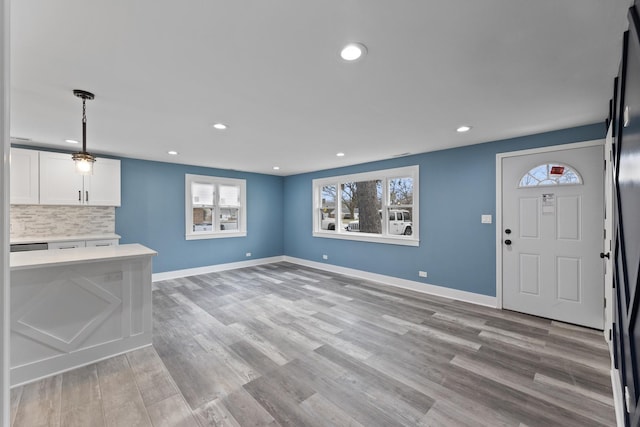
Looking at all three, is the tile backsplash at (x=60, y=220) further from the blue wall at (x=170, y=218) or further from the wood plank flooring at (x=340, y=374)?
the wood plank flooring at (x=340, y=374)

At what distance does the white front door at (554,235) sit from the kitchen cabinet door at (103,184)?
20.8 feet

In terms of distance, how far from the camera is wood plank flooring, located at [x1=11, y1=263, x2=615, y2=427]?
6.36 feet

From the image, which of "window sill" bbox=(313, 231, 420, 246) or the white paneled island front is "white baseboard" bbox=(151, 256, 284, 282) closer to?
"window sill" bbox=(313, 231, 420, 246)

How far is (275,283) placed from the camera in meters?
5.36

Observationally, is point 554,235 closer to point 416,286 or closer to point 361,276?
point 416,286

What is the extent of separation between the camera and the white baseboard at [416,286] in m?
4.17

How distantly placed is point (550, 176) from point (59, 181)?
720cm

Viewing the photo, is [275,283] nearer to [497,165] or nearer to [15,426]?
[15,426]

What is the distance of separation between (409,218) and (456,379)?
3.22m

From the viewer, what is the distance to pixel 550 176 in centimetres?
359

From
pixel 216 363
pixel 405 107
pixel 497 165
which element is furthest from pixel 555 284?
pixel 216 363

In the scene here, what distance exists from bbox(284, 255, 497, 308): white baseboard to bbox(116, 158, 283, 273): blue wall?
1956 mm

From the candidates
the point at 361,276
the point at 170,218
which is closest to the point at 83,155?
the point at 170,218

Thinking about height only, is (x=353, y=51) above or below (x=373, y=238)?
above
